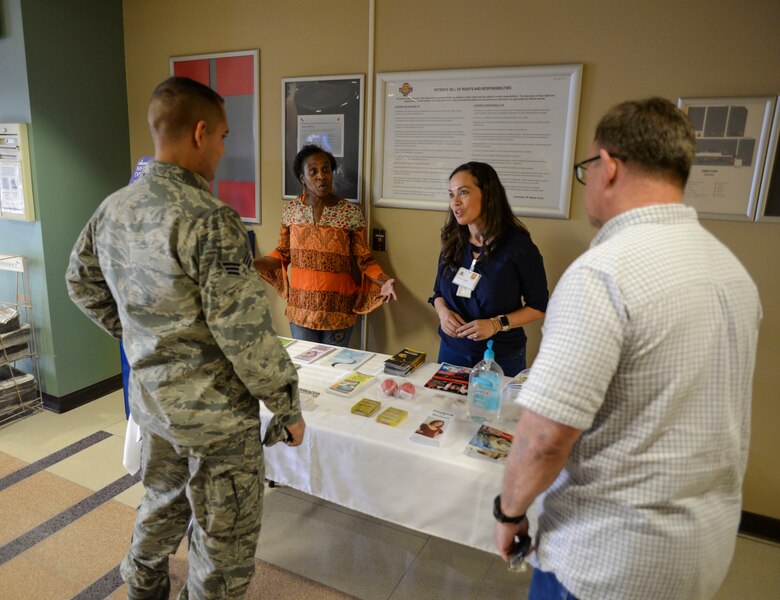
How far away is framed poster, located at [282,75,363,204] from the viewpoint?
2912 millimetres

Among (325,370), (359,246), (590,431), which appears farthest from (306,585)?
(359,246)

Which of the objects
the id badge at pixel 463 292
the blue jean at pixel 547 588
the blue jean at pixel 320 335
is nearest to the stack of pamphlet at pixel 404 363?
the id badge at pixel 463 292

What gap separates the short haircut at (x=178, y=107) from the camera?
1299mm

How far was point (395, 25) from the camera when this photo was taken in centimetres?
271

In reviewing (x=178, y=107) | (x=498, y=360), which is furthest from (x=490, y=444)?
(x=178, y=107)

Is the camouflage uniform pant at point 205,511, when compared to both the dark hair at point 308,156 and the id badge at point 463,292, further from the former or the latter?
the dark hair at point 308,156

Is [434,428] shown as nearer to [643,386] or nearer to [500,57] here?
[643,386]

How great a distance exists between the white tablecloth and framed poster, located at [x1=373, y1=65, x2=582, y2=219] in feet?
4.37

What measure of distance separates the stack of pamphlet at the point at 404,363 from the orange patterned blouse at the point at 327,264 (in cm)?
71

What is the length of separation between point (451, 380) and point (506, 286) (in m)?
0.48

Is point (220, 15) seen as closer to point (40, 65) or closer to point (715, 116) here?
point (40, 65)

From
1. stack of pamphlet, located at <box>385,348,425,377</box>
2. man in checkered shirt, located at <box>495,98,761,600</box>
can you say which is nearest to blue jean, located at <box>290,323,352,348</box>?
stack of pamphlet, located at <box>385,348,425,377</box>

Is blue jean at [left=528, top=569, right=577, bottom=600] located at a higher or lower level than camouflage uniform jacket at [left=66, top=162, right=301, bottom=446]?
lower

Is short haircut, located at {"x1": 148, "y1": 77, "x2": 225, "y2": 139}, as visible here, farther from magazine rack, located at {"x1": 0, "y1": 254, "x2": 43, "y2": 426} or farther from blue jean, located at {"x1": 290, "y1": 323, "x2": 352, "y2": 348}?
magazine rack, located at {"x1": 0, "y1": 254, "x2": 43, "y2": 426}
